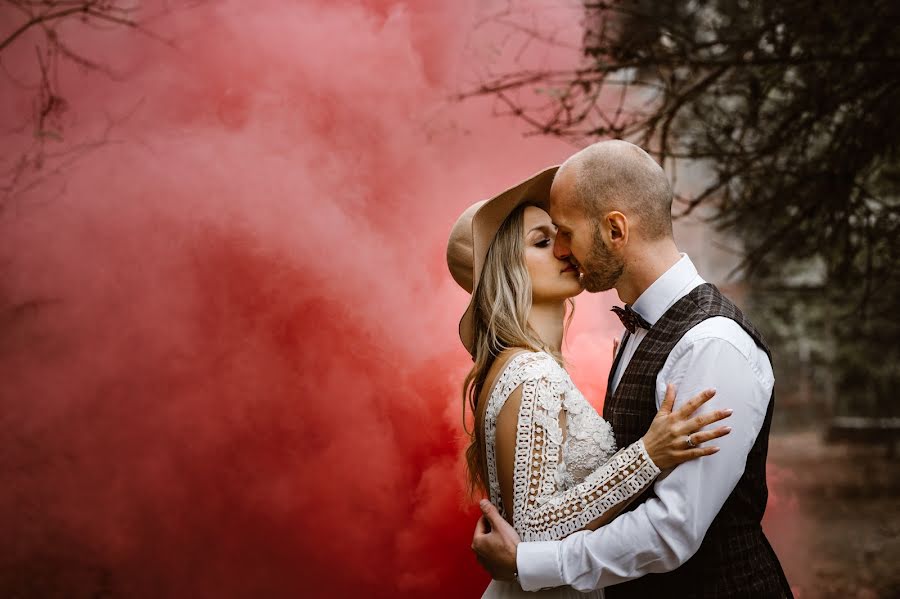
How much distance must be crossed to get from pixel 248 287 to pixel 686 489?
6.68 feet

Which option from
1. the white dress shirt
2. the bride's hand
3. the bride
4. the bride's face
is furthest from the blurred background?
the bride's hand

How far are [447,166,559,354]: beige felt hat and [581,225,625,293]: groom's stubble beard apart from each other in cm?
28

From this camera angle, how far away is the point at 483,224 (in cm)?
217

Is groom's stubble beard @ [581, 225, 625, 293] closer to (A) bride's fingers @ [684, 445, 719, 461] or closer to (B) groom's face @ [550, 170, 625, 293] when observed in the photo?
(B) groom's face @ [550, 170, 625, 293]

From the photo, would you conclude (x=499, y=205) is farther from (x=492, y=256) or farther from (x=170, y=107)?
(x=170, y=107)

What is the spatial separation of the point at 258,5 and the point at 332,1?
0.31 m

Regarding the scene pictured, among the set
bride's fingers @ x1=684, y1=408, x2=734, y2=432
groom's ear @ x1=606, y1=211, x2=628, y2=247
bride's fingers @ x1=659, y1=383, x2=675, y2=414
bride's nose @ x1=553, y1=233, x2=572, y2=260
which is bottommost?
bride's fingers @ x1=684, y1=408, x2=734, y2=432

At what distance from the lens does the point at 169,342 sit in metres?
3.11

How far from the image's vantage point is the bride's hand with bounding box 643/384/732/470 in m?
1.64

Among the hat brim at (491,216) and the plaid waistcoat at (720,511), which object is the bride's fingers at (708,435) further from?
the hat brim at (491,216)

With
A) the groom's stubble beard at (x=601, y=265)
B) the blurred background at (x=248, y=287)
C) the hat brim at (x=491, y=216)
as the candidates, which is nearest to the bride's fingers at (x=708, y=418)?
the groom's stubble beard at (x=601, y=265)

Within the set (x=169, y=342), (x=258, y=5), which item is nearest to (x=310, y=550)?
(x=169, y=342)

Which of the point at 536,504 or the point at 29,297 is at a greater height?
the point at 29,297

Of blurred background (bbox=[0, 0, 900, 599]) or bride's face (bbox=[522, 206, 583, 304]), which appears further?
blurred background (bbox=[0, 0, 900, 599])
